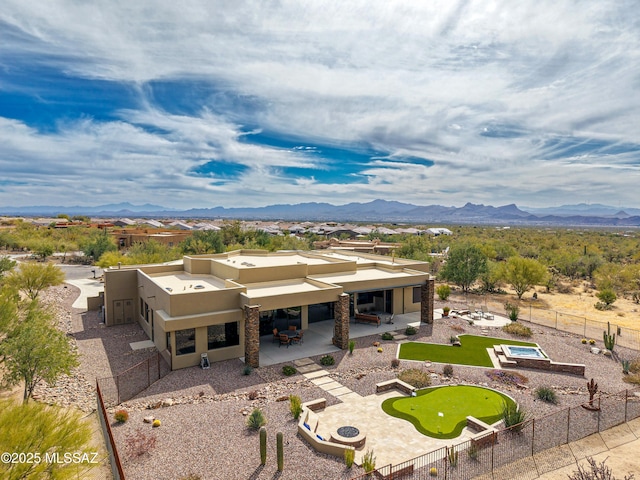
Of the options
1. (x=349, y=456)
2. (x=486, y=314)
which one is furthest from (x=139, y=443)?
(x=486, y=314)

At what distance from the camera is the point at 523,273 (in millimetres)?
37656

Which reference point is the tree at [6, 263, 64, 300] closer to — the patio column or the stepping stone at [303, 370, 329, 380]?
the stepping stone at [303, 370, 329, 380]

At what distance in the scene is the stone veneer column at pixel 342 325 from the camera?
71.5 ft

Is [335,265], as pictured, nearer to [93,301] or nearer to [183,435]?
[183,435]

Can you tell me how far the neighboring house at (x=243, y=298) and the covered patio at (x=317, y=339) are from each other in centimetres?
68

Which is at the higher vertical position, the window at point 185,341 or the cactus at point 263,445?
the window at point 185,341

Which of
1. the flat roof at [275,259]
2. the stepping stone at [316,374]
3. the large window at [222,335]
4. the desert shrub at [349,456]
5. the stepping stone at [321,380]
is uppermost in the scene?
the flat roof at [275,259]

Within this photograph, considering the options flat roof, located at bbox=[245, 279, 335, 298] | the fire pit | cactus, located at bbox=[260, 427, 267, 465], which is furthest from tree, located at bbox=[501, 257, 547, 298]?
cactus, located at bbox=[260, 427, 267, 465]

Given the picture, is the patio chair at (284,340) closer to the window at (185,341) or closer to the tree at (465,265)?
the window at (185,341)

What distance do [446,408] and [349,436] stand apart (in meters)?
4.66

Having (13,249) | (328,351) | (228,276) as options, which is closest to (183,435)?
(328,351)

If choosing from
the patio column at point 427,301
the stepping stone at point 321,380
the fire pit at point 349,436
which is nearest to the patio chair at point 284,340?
the stepping stone at point 321,380

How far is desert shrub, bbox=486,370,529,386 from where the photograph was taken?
17891 mm

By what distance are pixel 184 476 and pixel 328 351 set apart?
11.3 metres
